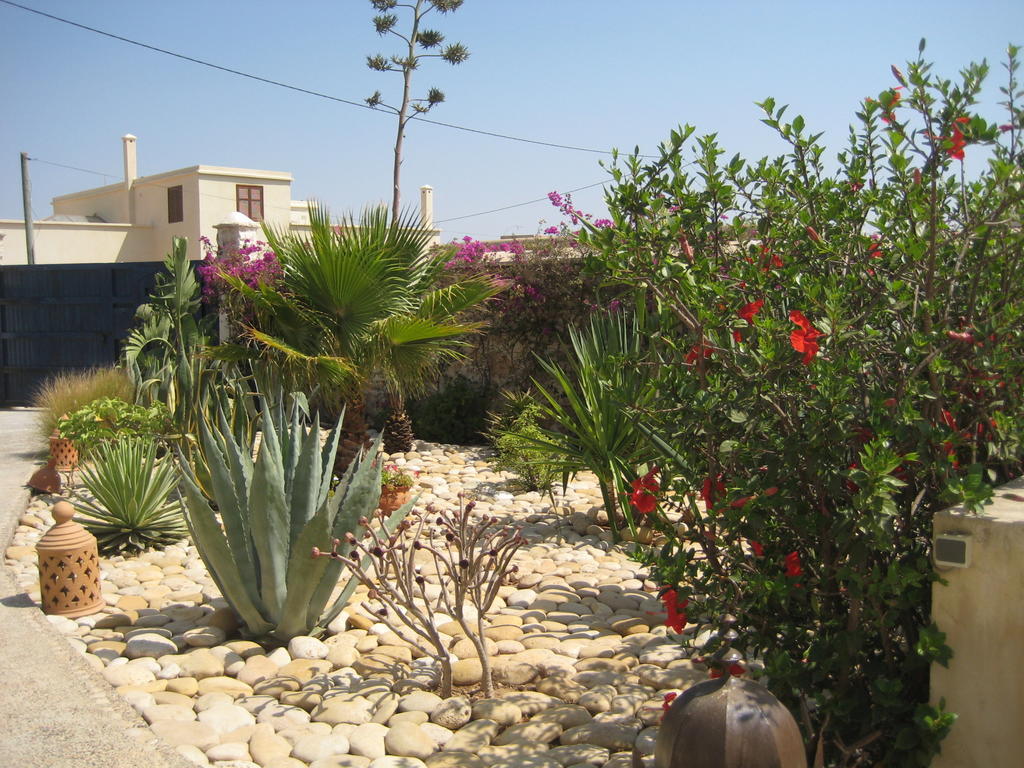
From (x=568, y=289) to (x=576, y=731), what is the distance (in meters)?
6.36

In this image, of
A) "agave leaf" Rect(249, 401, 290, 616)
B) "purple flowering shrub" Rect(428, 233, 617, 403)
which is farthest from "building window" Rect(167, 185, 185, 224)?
"agave leaf" Rect(249, 401, 290, 616)

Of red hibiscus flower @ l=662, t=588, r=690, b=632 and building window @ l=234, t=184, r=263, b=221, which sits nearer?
red hibiscus flower @ l=662, t=588, r=690, b=632

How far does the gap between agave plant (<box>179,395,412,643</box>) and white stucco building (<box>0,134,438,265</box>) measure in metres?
22.1

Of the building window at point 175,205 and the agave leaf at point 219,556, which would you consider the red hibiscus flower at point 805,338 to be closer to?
the agave leaf at point 219,556

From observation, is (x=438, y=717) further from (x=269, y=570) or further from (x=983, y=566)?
(x=983, y=566)

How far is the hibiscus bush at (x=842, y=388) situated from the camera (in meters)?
2.20

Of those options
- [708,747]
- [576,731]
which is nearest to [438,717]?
[576,731]

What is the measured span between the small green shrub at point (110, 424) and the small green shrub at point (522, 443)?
2.53 meters

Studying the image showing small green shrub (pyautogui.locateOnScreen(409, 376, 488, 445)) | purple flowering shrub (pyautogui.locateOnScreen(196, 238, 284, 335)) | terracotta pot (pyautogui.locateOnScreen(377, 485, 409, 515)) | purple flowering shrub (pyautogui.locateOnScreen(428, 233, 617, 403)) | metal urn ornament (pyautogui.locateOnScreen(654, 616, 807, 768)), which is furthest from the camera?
purple flowering shrub (pyautogui.locateOnScreen(196, 238, 284, 335))

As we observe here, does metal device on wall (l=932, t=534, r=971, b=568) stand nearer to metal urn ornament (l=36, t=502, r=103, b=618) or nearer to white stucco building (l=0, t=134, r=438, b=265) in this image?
metal urn ornament (l=36, t=502, r=103, b=618)

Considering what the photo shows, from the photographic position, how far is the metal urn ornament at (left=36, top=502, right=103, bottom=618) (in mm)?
3877

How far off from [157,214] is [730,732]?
28.6 meters

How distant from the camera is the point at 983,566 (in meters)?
2.08

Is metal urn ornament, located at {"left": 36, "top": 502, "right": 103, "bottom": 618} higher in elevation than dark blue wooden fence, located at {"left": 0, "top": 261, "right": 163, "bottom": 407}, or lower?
lower
